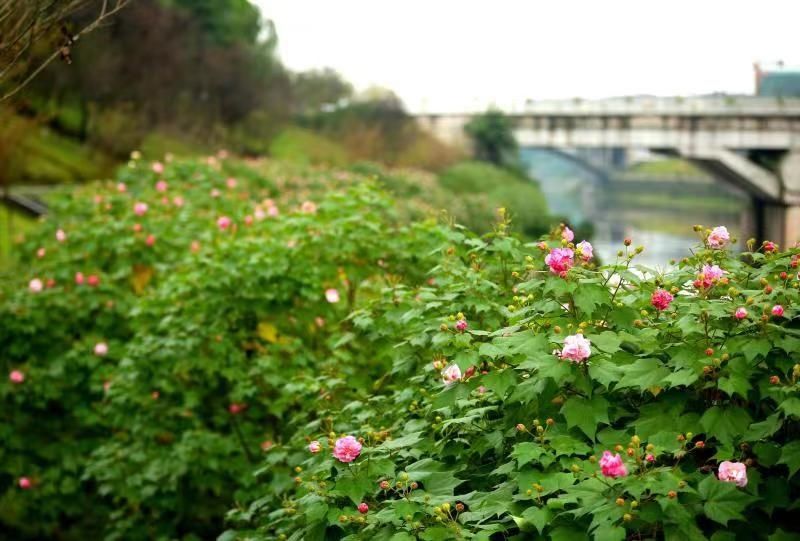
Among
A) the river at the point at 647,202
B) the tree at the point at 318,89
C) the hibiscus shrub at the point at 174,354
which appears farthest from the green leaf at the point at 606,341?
the tree at the point at 318,89

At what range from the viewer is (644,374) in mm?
2879

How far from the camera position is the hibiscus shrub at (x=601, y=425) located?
2.65m

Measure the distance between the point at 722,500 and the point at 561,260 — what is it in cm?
84

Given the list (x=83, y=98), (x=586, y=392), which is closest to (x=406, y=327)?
(x=586, y=392)

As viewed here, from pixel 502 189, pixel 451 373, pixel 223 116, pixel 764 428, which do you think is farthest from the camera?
pixel 223 116

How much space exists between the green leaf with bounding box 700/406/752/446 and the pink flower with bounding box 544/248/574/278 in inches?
23.6

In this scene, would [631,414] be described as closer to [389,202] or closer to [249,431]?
[389,202]

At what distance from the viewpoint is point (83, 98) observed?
2612cm

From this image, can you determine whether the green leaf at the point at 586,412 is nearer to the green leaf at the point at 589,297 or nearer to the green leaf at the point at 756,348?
the green leaf at the point at 589,297

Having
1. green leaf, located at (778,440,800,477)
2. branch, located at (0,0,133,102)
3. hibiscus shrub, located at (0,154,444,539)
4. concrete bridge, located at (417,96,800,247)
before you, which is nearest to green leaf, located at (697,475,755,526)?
green leaf, located at (778,440,800,477)

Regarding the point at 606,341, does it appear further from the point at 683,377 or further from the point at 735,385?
the point at 735,385

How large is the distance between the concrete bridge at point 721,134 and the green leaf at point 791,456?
30510 mm

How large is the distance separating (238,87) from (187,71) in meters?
2.33

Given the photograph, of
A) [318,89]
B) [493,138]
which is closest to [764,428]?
[493,138]
